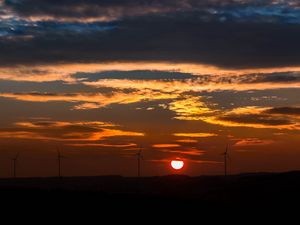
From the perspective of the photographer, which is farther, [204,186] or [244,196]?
[204,186]

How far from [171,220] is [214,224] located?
18.0 feet

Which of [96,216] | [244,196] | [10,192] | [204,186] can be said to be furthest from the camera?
[204,186]

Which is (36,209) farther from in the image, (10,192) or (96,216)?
(10,192)

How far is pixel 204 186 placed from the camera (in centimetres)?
17525

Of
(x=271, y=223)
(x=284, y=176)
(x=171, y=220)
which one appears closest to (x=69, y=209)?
(x=171, y=220)

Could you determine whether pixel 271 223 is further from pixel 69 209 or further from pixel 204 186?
pixel 204 186

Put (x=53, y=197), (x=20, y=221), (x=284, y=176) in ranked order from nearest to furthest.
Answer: (x=20, y=221), (x=53, y=197), (x=284, y=176)

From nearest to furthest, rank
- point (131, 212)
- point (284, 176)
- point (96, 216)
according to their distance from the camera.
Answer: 1. point (96, 216)
2. point (131, 212)
3. point (284, 176)

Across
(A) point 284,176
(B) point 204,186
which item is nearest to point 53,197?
(A) point 284,176

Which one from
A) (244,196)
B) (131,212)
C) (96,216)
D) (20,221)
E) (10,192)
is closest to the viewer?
(20,221)

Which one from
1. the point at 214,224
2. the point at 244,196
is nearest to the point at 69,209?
the point at 214,224

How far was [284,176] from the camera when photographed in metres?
139

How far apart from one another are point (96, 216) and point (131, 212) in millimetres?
6324

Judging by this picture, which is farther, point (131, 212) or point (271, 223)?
point (131, 212)
